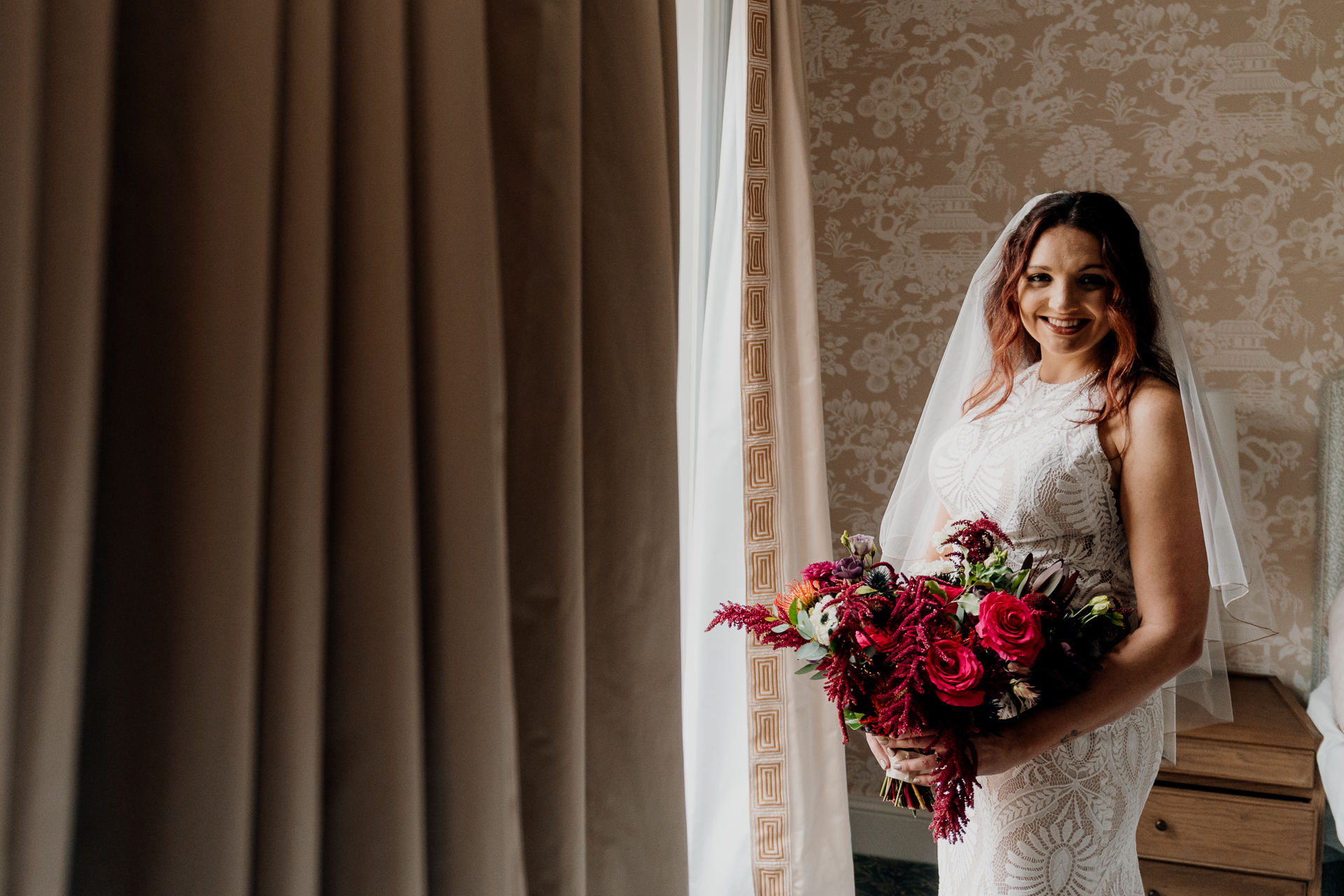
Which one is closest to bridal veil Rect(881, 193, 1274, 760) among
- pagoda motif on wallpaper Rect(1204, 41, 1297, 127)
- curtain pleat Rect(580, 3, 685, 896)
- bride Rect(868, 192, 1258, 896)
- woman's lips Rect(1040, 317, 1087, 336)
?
bride Rect(868, 192, 1258, 896)

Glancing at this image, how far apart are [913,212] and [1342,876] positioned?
2.46 metres

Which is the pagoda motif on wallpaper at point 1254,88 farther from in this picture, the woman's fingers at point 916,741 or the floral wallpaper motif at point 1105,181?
the woman's fingers at point 916,741

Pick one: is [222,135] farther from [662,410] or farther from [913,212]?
[913,212]

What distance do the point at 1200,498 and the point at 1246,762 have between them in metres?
1.20

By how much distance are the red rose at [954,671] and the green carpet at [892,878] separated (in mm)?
1814

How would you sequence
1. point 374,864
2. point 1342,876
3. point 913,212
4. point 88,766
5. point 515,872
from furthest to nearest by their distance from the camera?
point 913,212, point 1342,876, point 515,872, point 374,864, point 88,766

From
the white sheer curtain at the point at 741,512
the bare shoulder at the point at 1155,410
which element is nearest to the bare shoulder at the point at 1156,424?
the bare shoulder at the point at 1155,410

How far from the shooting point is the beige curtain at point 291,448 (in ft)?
1.86

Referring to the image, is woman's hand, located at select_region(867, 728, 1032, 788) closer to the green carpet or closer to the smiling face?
the smiling face

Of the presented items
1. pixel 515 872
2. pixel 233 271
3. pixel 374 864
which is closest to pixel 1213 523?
pixel 515 872

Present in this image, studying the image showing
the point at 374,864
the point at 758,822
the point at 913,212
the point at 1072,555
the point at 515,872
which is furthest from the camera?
the point at 913,212

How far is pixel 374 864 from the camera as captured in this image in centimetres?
74

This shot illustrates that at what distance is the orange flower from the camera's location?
1.30 meters

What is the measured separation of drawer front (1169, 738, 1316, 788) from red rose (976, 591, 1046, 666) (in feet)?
4.56
